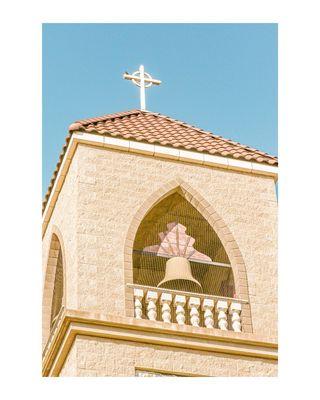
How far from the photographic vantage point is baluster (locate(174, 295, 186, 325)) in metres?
19.0

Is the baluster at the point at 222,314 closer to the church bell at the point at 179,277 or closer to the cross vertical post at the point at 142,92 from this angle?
the church bell at the point at 179,277

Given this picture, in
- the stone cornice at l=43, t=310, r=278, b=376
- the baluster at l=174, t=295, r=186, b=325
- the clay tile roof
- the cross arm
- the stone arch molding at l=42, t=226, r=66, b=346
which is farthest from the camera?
the cross arm

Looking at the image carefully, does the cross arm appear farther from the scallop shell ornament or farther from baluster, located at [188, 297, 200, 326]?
baluster, located at [188, 297, 200, 326]

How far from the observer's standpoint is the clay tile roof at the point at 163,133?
2042 cm

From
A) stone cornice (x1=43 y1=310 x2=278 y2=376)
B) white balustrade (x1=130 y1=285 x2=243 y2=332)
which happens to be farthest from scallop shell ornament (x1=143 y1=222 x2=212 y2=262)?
stone cornice (x1=43 y1=310 x2=278 y2=376)

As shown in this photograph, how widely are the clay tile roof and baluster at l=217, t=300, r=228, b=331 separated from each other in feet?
7.31

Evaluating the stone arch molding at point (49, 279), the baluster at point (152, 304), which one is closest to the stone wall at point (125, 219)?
the stone arch molding at point (49, 279)

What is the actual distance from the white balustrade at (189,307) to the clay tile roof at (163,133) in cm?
218

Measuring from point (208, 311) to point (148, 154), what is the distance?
7.58 ft
